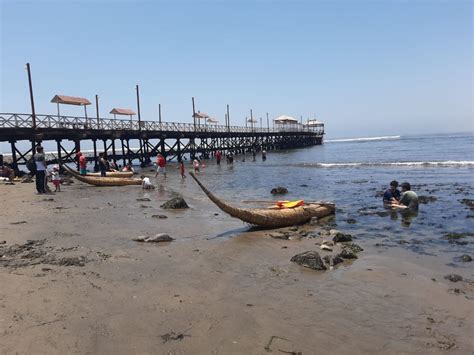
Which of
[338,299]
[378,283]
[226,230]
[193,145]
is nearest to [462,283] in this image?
[378,283]

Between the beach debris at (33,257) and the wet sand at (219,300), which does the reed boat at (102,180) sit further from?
the beach debris at (33,257)

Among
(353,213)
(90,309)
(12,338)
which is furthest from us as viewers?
(353,213)

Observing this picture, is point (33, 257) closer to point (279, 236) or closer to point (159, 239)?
point (159, 239)

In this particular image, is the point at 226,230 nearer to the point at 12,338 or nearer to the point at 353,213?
the point at 353,213

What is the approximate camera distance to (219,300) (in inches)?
210

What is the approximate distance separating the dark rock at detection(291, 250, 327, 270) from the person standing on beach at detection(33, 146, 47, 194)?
11557mm

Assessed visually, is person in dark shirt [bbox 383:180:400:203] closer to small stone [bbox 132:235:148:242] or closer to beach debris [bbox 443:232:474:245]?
beach debris [bbox 443:232:474:245]

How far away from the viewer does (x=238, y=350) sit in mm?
4031

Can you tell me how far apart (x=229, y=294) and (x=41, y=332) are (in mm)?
2476

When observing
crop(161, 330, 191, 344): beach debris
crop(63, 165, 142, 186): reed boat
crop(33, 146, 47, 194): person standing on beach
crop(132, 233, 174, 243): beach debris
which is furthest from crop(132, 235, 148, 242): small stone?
crop(63, 165, 142, 186): reed boat

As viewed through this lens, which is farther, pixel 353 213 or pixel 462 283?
pixel 353 213

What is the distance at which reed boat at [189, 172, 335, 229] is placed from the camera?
9.10 meters

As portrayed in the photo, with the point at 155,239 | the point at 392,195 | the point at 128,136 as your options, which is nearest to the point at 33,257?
the point at 155,239

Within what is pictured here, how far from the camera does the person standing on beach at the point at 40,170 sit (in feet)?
48.2
